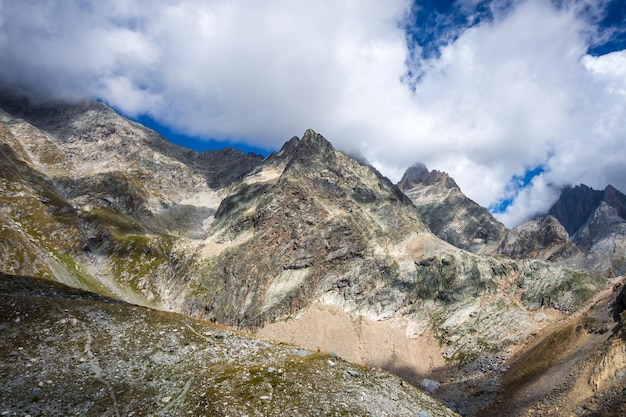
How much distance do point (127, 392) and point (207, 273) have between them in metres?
135

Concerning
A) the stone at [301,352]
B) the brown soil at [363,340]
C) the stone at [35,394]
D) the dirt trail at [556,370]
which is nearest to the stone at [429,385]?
the brown soil at [363,340]

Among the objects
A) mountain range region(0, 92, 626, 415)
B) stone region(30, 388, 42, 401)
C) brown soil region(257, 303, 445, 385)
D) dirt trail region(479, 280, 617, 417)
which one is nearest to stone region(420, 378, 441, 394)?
mountain range region(0, 92, 626, 415)

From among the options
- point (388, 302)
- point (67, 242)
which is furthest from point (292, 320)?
point (67, 242)

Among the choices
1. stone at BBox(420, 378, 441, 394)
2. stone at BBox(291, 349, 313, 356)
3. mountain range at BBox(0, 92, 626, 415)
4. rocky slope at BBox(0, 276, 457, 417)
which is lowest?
stone at BBox(420, 378, 441, 394)

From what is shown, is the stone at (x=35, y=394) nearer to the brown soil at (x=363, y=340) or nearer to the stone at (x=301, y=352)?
the stone at (x=301, y=352)

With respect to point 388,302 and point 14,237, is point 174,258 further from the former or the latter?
point 388,302

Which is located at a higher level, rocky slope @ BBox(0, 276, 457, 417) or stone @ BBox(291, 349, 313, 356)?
stone @ BBox(291, 349, 313, 356)

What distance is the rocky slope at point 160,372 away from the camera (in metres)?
21.5

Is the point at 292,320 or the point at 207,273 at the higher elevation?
the point at 207,273

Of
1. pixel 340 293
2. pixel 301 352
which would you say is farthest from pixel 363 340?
pixel 301 352

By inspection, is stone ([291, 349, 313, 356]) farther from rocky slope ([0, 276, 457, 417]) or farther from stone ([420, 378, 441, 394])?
stone ([420, 378, 441, 394])

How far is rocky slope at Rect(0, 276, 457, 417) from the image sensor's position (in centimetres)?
2152

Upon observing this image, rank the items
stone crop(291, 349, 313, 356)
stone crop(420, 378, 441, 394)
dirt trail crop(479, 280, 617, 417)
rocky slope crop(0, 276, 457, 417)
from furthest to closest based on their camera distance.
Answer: stone crop(420, 378, 441, 394), dirt trail crop(479, 280, 617, 417), stone crop(291, 349, 313, 356), rocky slope crop(0, 276, 457, 417)

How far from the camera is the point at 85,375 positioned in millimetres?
24312
